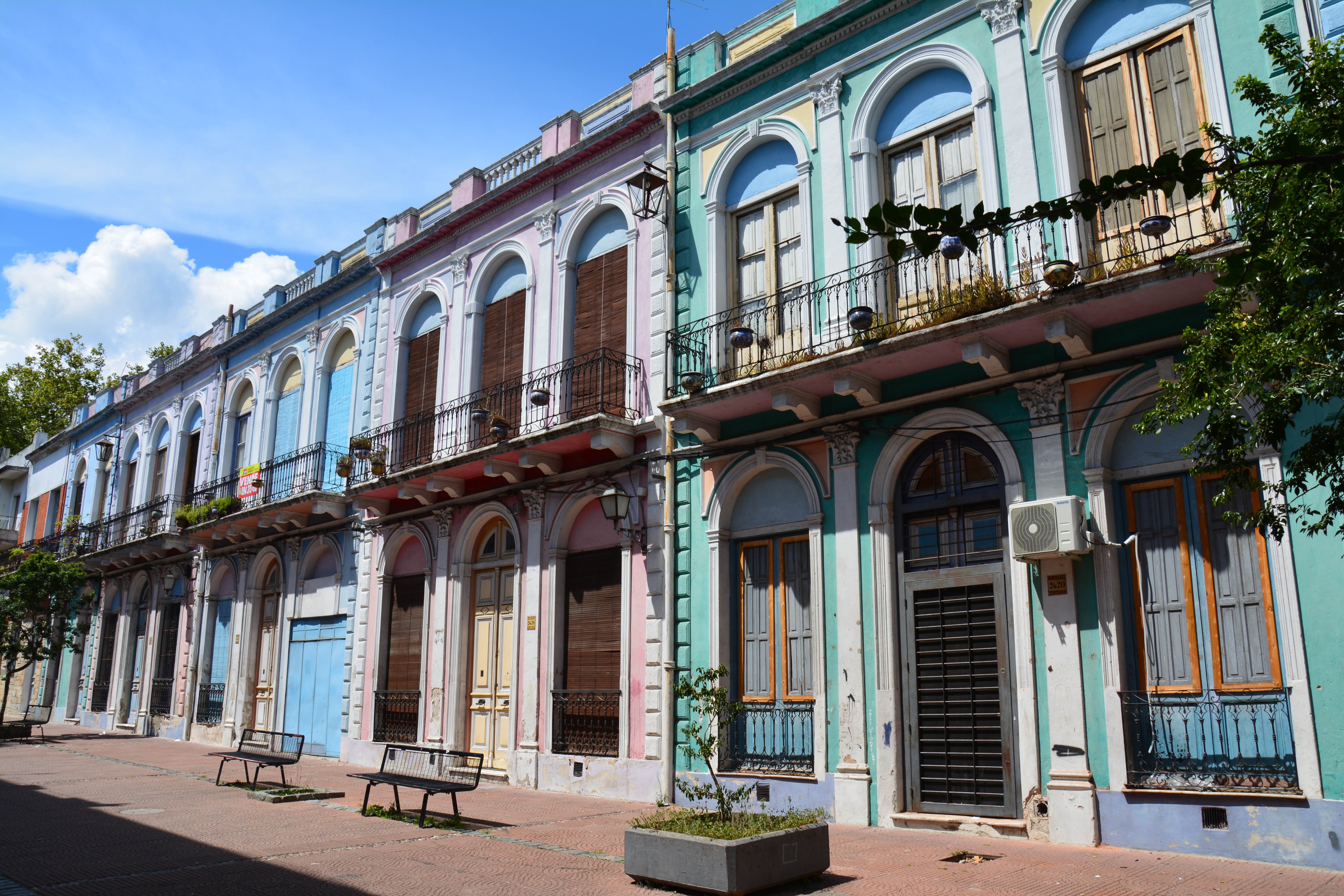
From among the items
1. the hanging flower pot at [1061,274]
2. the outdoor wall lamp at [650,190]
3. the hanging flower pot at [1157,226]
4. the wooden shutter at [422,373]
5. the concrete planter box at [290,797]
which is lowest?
the concrete planter box at [290,797]

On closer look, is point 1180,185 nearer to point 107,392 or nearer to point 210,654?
point 210,654

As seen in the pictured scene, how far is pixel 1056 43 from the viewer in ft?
32.8

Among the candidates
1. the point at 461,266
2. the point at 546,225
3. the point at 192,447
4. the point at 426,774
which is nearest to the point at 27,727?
the point at 192,447

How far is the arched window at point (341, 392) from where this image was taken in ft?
62.6

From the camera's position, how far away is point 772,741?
1102cm

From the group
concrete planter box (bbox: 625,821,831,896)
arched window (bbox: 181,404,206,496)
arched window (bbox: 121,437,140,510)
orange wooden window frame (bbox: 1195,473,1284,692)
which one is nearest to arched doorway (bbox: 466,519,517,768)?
concrete planter box (bbox: 625,821,831,896)

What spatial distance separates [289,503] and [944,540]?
12.8 metres

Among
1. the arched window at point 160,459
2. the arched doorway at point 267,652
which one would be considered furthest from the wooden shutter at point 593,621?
the arched window at point 160,459

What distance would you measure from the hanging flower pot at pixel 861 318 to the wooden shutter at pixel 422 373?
8926mm

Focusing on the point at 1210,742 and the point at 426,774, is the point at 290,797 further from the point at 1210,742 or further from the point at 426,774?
the point at 1210,742

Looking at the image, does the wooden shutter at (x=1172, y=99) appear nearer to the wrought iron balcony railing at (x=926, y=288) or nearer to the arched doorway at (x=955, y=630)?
the wrought iron balcony railing at (x=926, y=288)

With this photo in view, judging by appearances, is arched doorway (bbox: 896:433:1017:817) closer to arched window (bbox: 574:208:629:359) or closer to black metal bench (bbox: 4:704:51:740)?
arched window (bbox: 574:208:629:359)

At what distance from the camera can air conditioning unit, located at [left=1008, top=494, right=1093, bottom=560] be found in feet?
28.5

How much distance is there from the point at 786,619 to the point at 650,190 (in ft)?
19.8
